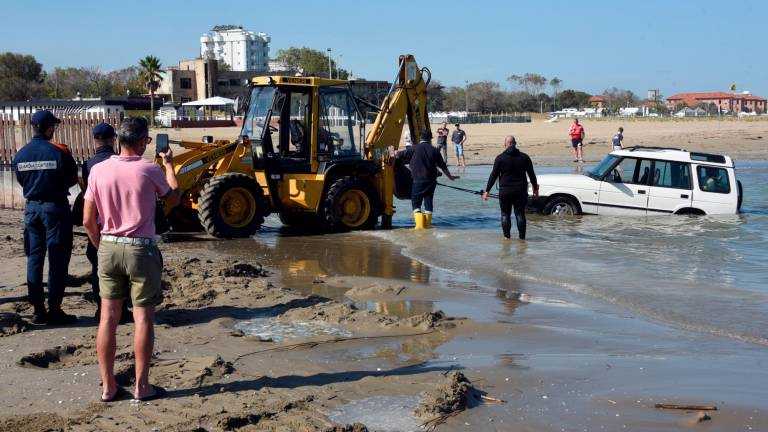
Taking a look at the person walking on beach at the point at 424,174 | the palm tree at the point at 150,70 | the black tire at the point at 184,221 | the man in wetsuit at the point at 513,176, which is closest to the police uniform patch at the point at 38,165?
the black tire at the point at 184,221

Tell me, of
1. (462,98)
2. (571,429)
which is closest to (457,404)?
(571,429)

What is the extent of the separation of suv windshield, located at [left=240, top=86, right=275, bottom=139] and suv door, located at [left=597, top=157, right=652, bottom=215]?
6382 millimetres

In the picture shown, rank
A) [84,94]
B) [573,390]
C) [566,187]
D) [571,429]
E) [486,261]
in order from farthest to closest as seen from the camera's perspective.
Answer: [84,94] < [566,187] < [486,261] < [573,390] < [571,429]

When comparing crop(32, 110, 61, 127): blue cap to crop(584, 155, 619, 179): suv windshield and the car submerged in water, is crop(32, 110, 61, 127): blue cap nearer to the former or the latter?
the car submerged in water

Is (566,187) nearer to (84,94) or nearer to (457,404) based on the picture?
(457,404)

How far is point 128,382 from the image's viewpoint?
19.5 feet

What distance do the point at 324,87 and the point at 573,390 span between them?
9684mm

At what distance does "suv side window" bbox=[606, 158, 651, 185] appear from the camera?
16078 millimetres

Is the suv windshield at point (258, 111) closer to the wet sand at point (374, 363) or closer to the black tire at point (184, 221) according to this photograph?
the black tire at point (184, 221)

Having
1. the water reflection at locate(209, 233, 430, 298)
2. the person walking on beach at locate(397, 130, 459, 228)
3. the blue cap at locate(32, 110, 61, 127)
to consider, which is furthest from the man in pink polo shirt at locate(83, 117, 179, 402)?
the person walking on beach at locate(397, 130, 459, 228)

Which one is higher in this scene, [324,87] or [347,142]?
[324,87]

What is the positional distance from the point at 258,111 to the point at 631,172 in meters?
6.99

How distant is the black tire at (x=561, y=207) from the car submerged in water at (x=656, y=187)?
0.02 m

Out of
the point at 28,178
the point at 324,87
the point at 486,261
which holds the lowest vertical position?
the point at 486,261
